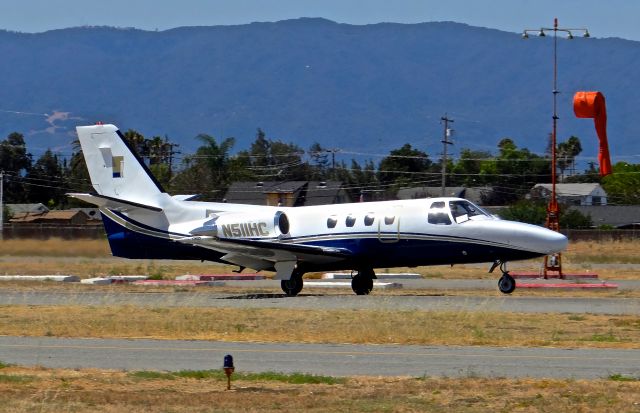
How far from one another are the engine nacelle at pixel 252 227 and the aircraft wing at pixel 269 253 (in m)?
0.48

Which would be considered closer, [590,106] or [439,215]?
[439,215]

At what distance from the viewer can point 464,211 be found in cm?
3066

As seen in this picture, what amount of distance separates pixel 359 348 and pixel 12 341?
6.14 metres

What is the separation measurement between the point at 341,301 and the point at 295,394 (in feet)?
47.1

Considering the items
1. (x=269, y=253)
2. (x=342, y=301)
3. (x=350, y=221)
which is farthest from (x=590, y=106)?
(x=342, y=301)

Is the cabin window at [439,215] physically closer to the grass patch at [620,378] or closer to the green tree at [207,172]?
the grass patch at [620,378]

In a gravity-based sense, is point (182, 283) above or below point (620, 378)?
above

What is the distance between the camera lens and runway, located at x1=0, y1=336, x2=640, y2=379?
16719 millimetres

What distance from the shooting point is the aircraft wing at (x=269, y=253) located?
3080 centimetres

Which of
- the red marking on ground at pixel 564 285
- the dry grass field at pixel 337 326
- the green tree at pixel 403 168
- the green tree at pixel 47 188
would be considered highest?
the green tree at pixel 403 168

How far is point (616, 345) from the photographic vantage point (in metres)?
19.7

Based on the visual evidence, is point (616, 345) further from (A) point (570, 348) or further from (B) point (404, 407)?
(B) point (404, 407)

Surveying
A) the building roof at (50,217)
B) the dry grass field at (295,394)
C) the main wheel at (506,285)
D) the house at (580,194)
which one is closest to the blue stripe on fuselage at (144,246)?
the main wheel at (506,285)

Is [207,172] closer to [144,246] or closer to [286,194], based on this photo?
[286,194]
